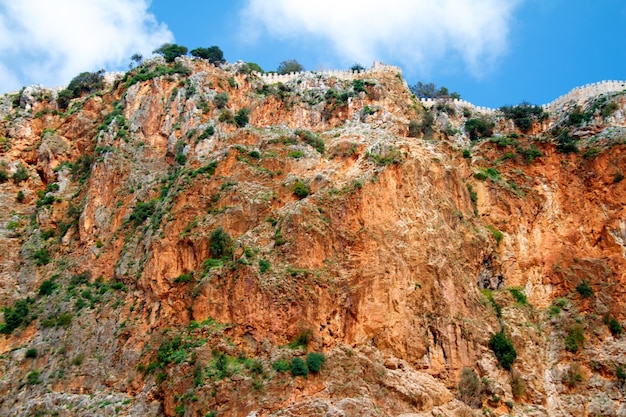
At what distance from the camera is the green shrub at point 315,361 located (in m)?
33.7

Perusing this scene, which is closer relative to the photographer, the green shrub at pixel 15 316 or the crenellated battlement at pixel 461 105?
the green shrub at pixel 15 316

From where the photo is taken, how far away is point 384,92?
2313 inches

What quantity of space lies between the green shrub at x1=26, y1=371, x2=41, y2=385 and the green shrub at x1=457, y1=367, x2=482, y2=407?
22.5 meters

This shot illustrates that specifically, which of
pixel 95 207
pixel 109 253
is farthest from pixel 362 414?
pixel 95 207

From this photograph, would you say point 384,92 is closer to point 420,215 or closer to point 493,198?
point 493,198

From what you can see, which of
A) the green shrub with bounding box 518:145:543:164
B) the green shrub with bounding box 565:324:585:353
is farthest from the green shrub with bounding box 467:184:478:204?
the green shrub with bounding box 565:324:585:353

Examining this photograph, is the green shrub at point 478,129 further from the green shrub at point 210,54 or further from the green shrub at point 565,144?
the green shrub at point 210,54

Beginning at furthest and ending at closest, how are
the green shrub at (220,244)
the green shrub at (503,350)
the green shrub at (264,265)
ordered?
the green shrub at (220,244) < the green shrub at (264,265) < the green shrub at (503,350)

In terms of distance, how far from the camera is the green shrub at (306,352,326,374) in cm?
3372

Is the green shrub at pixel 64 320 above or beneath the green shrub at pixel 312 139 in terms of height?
beneath

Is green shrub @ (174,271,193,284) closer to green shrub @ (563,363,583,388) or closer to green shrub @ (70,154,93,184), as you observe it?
green shrub @ (70,154,93,184)

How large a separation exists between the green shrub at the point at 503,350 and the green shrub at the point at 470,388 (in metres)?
2.16

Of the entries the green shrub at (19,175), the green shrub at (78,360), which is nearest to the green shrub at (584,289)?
the green shrub at (78,360)

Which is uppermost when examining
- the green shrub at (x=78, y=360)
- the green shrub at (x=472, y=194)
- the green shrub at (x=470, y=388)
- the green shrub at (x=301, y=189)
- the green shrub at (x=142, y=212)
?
the green shrub at (x=472, y=194)
